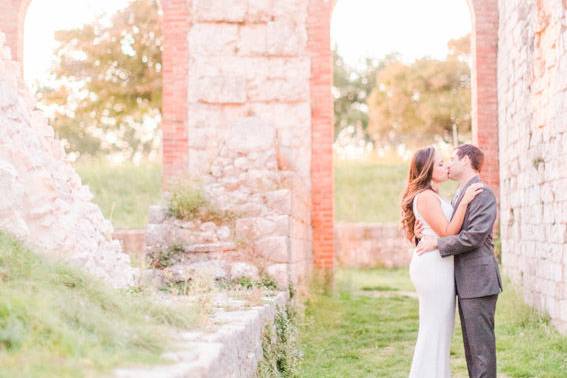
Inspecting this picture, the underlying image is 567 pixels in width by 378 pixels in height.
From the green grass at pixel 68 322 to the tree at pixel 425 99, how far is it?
92.9 feet

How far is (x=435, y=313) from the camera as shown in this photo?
17.6 feet

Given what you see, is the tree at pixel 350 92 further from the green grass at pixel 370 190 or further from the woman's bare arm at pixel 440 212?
the woman's bare arm at pixel 440 212

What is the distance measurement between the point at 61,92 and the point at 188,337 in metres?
22.1

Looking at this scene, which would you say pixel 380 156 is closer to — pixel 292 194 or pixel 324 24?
pixel 324 24

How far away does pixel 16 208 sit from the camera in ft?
16.6

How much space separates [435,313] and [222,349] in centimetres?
209

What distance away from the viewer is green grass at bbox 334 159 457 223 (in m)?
18.4

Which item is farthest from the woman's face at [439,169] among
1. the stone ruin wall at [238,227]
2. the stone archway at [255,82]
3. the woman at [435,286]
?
the stone archway at [255,82]

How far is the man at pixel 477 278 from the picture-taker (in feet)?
17.2

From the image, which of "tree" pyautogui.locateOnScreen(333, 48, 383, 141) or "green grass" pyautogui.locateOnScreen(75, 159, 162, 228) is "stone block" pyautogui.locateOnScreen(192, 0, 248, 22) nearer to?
"green grass" pyautogui.locateOnScreen(75, 159, 162, 228)

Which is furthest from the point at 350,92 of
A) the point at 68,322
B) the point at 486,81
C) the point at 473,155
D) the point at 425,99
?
the point at 68,322

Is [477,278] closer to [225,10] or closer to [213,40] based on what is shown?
[213,40]

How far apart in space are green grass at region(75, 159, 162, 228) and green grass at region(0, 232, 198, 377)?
1243cm

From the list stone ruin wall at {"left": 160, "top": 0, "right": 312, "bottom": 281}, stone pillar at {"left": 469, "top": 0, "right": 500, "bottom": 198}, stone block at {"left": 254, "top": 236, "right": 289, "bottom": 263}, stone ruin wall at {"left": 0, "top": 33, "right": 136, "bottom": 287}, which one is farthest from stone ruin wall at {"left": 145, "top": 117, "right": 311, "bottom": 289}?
stone pillar at {"left": 469, "top": 0, "right": 500, "bottom": 198}
